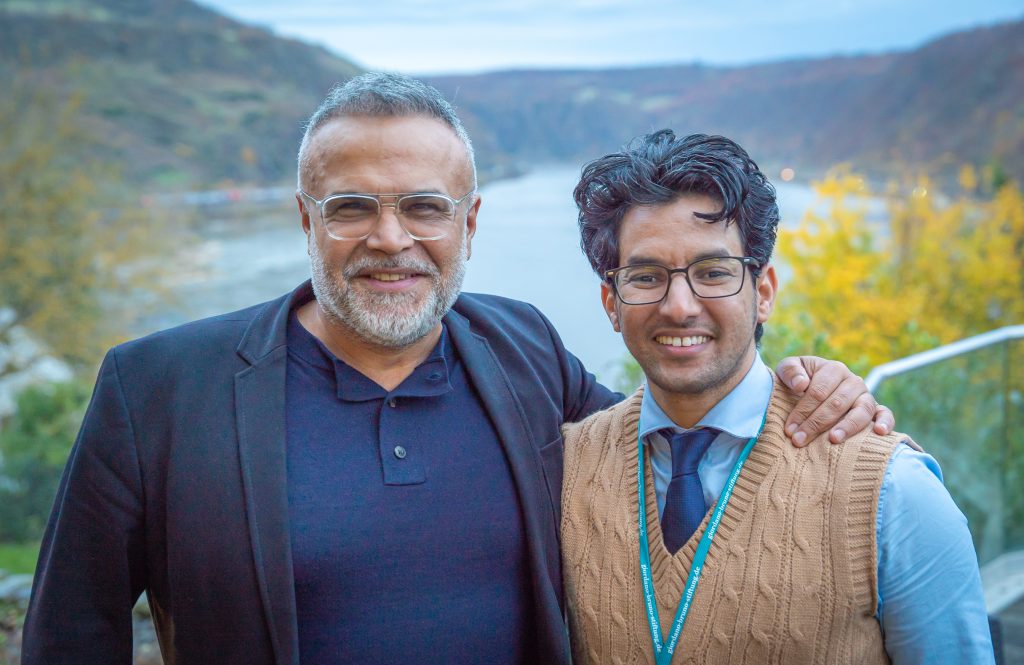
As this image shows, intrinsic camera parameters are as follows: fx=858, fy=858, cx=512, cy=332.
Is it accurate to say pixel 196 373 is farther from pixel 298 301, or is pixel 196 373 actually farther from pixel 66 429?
pixel 66 429

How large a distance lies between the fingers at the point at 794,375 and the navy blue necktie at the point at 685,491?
0.59 feet

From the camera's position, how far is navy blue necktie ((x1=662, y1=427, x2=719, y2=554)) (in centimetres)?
173

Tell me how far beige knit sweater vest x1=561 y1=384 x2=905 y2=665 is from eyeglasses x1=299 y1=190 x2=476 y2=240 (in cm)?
73

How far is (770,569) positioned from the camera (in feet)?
5.25

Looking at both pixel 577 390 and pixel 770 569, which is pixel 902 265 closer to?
pixel 577 390

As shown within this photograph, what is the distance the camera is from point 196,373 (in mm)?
1891

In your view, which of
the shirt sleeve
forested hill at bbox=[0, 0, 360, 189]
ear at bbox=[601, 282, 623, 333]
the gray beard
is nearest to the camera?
the shirt sleeve

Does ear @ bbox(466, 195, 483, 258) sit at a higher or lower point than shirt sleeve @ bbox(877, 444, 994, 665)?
higher

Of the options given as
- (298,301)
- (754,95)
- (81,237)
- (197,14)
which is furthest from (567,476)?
(197,14)

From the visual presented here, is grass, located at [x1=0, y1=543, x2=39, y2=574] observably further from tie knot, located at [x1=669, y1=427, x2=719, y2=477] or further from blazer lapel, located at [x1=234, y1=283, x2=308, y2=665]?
tie knot, located at [x1=669, y1=427, x2=719, y2=477]

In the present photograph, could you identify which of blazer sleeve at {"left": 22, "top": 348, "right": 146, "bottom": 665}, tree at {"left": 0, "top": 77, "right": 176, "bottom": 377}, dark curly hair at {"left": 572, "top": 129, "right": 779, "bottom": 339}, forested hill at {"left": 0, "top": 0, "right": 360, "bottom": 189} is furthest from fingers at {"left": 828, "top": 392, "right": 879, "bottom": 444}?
forested hill at {"left": 0, "top": 0, "right": 360, "bottom": 189}

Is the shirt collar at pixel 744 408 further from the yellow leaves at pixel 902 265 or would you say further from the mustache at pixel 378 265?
Answer: the yellow leaves at pixel 902 265

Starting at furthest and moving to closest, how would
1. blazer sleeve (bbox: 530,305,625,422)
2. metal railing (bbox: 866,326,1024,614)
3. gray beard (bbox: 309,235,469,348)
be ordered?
metal railing (bbox: 866,326,1024,614), blazer sleeve (bbox: 530,305,625,422), gray beard (bbox: 309,235,469,348)

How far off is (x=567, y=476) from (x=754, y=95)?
1006 inches
